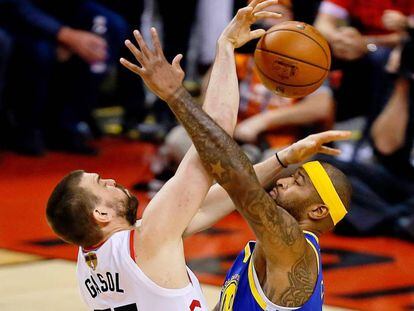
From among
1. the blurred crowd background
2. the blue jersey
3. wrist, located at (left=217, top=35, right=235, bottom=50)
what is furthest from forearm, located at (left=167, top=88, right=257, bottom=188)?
the blurred crowd background

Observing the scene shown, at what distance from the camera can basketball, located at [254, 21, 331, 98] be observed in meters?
4.18

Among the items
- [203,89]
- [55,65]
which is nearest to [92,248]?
[203,89]

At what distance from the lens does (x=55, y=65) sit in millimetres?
8781

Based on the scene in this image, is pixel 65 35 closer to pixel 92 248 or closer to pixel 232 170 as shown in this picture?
pixel 92 248

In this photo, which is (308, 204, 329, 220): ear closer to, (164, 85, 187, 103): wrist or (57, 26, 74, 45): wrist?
(164, 85, 187, 103): wrist

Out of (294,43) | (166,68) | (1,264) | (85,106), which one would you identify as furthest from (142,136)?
(166,68)

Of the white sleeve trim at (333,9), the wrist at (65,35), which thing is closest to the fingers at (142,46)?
the white sleeve trim at (333,9)

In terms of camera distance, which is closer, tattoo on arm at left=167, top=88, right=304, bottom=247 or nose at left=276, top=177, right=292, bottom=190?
tattoo on arm at left=167, top=88, right=304, bottom=247

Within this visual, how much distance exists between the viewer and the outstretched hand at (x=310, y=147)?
388cm

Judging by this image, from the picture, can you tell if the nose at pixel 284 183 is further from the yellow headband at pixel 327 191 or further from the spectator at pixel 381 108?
the spectator at pixel 381 108

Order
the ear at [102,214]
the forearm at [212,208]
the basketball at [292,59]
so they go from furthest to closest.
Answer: the basketball at [292,59] → the forearm at [212,208] → the ear at [102,214]

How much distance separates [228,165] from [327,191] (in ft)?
1.72

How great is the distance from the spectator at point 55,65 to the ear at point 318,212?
494 cm

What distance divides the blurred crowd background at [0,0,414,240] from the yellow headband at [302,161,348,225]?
2.51 metres
